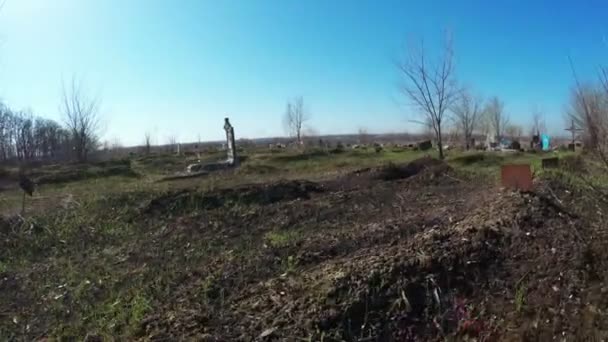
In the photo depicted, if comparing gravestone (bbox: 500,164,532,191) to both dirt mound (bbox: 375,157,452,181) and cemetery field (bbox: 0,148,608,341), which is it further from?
dirt mound (bbox: 375,157,452,181)

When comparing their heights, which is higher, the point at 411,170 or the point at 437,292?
the point at 411,170

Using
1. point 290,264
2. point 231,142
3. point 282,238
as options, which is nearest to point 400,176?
point 282,238

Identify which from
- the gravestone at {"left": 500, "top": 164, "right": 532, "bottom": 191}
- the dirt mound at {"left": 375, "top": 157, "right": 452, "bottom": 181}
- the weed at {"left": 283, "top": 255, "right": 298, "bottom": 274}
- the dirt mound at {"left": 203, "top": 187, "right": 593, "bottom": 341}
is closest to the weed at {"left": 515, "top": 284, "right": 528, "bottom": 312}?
the dirt mound at {"left": 203, "top": 187, "right": 593, "bottom": 341}

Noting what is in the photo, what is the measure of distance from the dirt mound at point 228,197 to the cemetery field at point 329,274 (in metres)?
0.95

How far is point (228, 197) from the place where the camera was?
26.2ft

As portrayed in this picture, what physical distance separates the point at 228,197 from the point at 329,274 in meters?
4.73

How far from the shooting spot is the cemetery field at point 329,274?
3.00 metres

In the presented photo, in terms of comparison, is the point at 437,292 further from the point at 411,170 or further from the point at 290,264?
the point at 411,170

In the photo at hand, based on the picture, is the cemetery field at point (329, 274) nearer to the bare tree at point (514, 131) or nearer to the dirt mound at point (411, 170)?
the dirt mound at point (411, 170)

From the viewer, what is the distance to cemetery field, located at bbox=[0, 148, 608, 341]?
300 centimetres

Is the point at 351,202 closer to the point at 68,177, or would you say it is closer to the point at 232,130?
the point at 232,130

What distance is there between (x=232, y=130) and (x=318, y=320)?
56.3 ft

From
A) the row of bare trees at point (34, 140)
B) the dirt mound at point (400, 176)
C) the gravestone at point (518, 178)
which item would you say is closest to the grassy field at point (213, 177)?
the dirt mound at point (400, 176)

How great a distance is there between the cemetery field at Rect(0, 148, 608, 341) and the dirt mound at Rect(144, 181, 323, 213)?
951 mm
